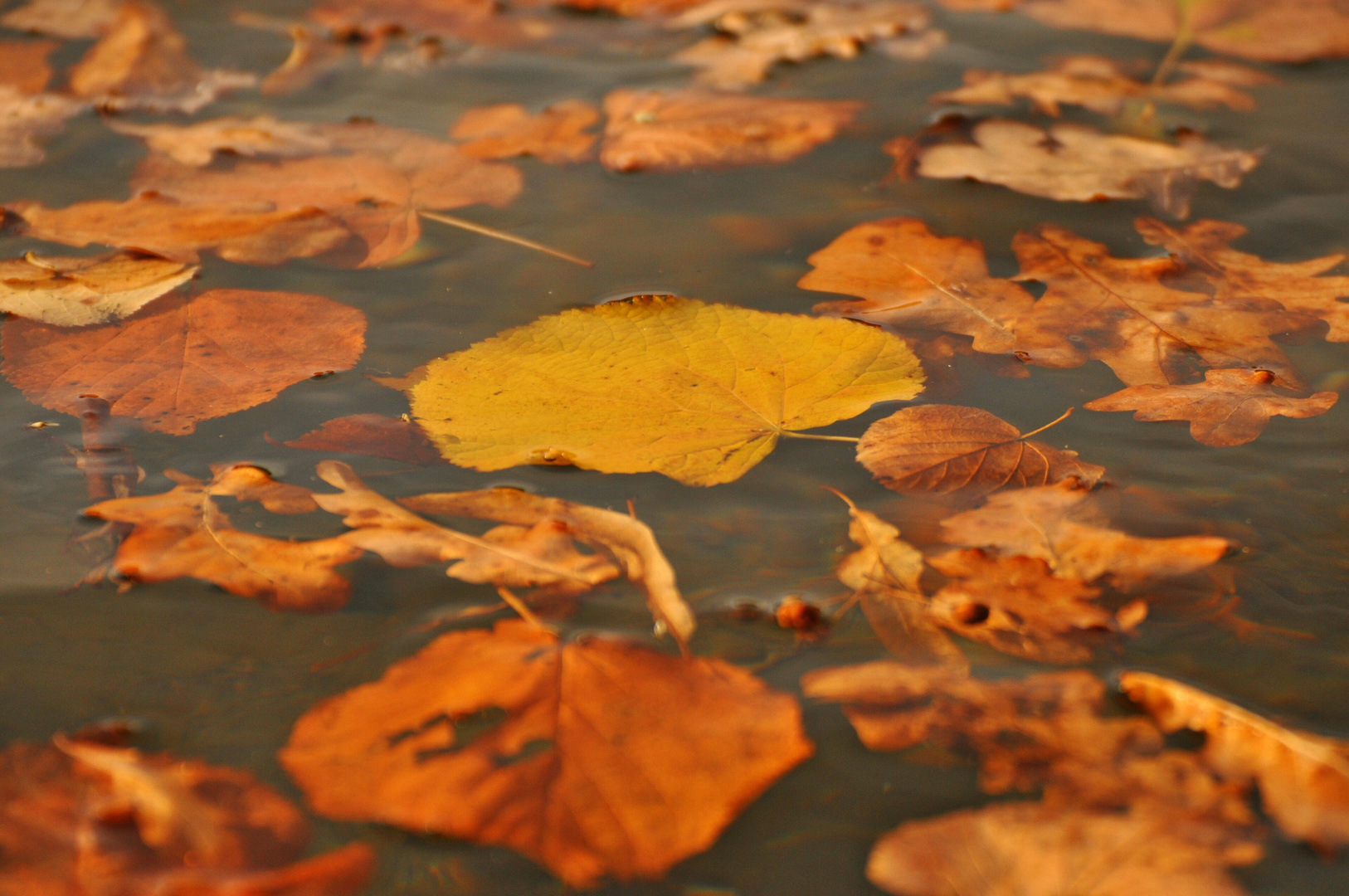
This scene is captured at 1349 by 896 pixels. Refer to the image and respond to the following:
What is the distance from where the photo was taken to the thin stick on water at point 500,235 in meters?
1.61

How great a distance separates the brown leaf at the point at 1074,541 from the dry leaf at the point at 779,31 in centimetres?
131

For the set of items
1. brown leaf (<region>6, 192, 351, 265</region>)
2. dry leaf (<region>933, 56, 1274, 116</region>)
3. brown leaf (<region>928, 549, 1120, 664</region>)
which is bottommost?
brown leaf (<region>928, 549, 1120, 664</region>)

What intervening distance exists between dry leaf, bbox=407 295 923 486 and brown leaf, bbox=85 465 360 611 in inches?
7.9

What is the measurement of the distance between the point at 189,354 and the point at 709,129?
1032 millimetres

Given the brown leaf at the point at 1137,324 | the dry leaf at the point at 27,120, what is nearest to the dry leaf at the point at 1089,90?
the brown leaf at the point at 1137,324

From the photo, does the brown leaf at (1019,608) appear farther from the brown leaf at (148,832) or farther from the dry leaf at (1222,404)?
the brown leaf at (148,832)

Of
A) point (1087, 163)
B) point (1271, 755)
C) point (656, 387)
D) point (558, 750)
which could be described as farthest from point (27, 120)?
point (1271, 755)

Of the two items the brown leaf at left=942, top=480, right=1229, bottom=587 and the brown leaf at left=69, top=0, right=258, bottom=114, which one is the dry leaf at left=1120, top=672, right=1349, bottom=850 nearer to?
the brown leaf at left=942, top=480, right=1229, bottom=587

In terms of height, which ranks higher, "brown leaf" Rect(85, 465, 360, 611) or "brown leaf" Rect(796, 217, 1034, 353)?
"brown leaf" Rect(796, 217, 1034, 353)

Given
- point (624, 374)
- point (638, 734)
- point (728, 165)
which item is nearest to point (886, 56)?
point (728, 165)

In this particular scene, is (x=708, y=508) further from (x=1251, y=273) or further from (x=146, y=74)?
(x=146, y=74)

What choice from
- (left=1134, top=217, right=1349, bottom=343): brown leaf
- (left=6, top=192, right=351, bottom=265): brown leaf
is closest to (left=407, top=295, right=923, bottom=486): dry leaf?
(left=6, top=192, right=351, bottom=265): brown leaf

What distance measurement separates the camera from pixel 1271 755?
871 mm

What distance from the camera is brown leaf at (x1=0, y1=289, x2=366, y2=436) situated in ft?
4.25
